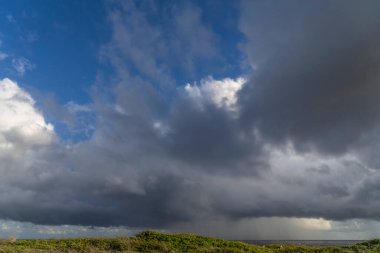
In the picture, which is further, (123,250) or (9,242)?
(9,242)

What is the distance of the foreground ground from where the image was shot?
3766cm

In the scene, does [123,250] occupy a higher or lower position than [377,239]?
lower

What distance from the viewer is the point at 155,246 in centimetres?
3925

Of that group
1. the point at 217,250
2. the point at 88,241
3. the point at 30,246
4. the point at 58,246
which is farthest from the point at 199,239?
the point at 30,246

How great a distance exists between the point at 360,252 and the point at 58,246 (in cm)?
3206

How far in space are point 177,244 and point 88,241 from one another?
9589 millimetres

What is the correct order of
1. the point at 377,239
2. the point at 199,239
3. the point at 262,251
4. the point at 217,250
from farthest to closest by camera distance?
the point at 377,239 < the point at 199,239 < the point at 262,251 < the point at 217,250

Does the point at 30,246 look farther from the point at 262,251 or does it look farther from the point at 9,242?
the point at 262,251

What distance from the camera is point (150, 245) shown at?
3953cm

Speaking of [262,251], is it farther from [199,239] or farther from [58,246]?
[58,246]

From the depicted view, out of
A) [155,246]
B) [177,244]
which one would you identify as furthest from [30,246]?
[177,244]

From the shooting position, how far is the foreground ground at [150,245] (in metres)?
37.7

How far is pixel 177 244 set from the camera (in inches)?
1626

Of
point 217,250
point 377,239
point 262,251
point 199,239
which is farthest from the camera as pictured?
point 377,239
